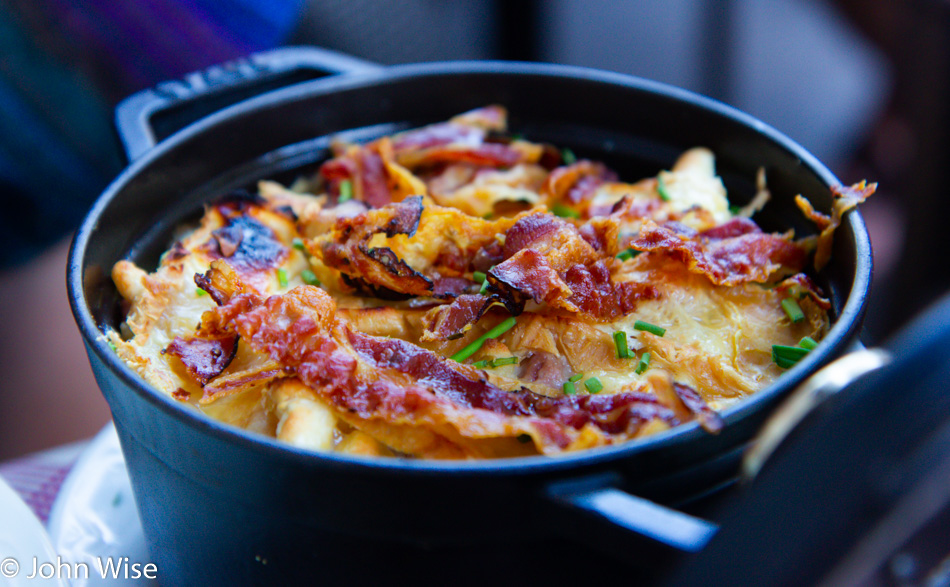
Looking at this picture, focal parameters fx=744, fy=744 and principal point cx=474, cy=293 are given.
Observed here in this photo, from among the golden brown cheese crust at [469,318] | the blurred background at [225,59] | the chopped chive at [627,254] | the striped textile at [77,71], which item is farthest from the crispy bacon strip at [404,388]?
the striped textile at [77,71]

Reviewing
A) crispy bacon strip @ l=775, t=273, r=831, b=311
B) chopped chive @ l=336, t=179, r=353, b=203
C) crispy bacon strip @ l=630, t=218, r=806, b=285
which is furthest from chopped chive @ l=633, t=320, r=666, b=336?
chopped chive @ l=336, t=179, r=353, b=203

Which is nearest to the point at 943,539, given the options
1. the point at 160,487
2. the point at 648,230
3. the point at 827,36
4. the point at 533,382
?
the point at 533,382

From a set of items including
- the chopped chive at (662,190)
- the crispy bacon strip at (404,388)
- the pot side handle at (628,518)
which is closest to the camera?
the pot side handle at (628,518)

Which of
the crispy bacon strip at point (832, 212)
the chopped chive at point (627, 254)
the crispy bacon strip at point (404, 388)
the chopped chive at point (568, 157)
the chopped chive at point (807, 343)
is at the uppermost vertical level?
the crispy bacon strip at point (832, 212)

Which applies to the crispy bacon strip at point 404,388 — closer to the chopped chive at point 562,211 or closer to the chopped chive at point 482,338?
the chopped chive at point 482,338

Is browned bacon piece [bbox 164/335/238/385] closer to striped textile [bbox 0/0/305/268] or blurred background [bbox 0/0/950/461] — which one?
blurred background [bbox 0/0/950/461]

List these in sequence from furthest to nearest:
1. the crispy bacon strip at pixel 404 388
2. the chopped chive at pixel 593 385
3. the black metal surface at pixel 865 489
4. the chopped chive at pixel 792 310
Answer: the chopped chive at pixel 792 310 → the chopped chive at pixel 593 385 → the crispy bacon strip at pixel 404 388 → the black metal surface at pixel 865 489

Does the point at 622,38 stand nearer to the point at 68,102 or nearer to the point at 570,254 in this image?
the point at 68,102
